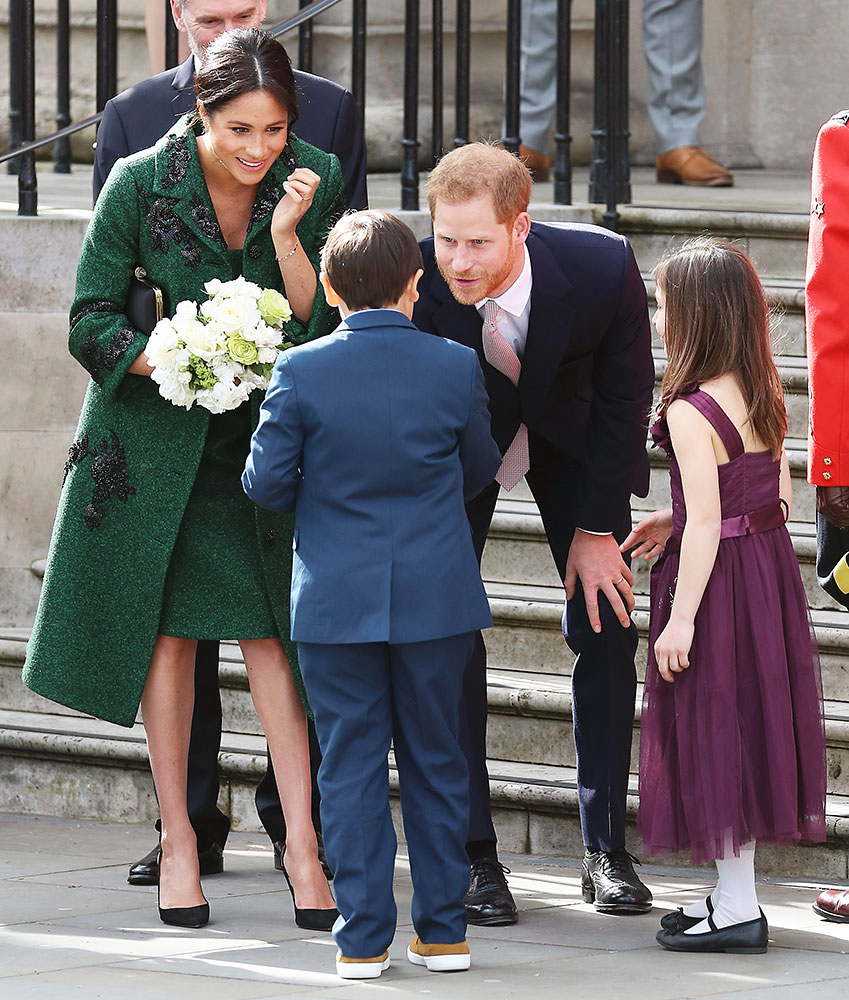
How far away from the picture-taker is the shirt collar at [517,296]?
13.4 feet

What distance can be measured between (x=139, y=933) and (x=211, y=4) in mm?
1950

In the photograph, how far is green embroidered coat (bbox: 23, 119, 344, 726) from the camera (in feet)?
13.2

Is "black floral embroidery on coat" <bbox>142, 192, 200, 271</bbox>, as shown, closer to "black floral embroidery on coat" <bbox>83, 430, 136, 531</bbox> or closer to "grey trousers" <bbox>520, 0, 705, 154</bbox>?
"black floral embroidery on coat" <bbox>83, 430, 136, 531</bbox>

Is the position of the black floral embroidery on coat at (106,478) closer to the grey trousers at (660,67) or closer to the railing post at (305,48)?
the railing post at (305,48)

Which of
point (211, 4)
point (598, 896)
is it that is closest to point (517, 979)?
point (598, 896)

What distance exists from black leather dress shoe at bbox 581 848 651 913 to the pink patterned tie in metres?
0.82

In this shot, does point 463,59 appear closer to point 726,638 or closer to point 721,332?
point 721,332

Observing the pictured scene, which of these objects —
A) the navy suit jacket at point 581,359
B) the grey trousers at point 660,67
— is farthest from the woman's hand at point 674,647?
the grey trousers at point 660,67

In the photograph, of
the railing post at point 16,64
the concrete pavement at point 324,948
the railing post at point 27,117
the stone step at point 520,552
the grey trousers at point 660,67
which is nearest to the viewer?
the concrete pavement at point 324,948

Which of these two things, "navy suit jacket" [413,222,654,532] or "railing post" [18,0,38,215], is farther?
"railing post" [18,0,38,215]

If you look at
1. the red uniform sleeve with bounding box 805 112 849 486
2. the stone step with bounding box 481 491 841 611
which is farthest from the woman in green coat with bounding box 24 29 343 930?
the stone step with bounding box 481 491 841 611

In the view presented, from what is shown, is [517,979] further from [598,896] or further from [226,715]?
[226,715]

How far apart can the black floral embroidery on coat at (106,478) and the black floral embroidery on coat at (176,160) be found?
53cm

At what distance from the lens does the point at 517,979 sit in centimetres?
363
